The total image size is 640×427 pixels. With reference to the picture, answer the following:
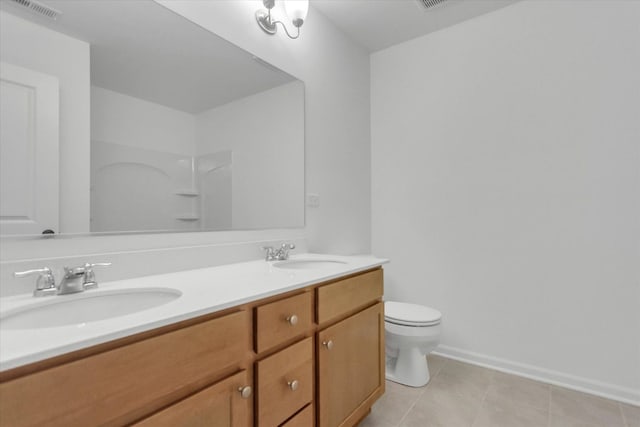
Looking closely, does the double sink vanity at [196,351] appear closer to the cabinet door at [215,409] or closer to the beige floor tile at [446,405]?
the cabinet door at [215,409]

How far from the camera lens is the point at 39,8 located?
922 mm

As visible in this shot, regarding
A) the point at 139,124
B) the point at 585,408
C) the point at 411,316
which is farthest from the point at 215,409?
the point at 585,408

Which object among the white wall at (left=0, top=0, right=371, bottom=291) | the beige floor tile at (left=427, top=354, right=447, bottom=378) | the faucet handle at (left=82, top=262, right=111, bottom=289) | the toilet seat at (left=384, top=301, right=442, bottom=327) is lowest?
the beige floor tile at (left=427, top=354, right=447, bottom=378)

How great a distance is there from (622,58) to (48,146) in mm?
2774

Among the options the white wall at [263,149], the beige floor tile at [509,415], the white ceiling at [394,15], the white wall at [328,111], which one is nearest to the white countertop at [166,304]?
the white wall at [263,149]

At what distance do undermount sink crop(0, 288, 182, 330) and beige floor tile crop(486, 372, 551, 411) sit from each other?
186cm

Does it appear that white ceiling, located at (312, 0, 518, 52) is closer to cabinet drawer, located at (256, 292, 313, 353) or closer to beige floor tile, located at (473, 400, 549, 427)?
cabinet drawer, located at (256, 292, 313, 353)

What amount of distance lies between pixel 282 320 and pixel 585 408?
6.08 ft

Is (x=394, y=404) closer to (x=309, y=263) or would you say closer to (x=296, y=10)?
(x=309, y=263)

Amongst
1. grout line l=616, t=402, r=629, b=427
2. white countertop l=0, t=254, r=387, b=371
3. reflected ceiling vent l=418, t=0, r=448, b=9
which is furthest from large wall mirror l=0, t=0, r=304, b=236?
grout line l=616, t=402, r=629, b=427

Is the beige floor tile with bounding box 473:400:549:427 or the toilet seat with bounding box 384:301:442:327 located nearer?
the beige floor tile with bounding box 473:400:549:427

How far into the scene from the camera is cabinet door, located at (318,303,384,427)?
1.12 m

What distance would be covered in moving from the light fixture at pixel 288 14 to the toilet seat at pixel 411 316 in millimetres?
1789

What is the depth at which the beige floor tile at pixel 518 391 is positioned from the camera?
1.67 m
